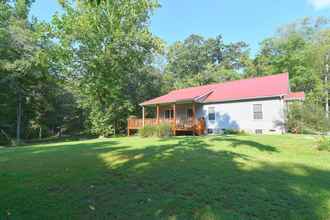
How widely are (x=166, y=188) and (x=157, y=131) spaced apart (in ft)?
37.1

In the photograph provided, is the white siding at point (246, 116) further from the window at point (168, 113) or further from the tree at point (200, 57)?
the tree at point (200, 57)

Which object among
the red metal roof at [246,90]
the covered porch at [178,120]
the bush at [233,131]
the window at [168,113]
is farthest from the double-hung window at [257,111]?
the window at [168,113]

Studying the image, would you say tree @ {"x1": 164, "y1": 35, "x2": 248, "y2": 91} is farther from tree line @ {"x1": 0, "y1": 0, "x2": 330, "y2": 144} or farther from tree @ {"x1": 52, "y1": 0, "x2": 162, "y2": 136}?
tree @ {"x1": 52, "y1": 0, "x2": 162, "y2": 136}

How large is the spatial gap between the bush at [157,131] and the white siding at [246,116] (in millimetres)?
4449

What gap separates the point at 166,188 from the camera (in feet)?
14.7

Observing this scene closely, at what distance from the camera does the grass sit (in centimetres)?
357

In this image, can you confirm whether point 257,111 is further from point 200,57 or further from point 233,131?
point 200,57

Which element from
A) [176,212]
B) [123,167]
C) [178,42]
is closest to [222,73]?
[178,42]

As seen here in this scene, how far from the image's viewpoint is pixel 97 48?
2164 centimetres

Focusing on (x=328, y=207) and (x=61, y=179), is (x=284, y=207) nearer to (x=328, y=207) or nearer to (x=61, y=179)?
(x=328, y=207)

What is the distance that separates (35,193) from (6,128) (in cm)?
2158

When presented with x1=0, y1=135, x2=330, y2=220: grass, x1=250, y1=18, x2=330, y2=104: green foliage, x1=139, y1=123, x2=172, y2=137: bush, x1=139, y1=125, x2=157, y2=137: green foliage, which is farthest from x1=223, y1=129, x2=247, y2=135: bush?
x1=250, y1=18, x2=330, y2=104: green foliage

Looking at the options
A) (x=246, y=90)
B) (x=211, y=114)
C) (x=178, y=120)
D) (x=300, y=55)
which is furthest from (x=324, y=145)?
(x=300, y=55)

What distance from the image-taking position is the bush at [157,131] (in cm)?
1572
